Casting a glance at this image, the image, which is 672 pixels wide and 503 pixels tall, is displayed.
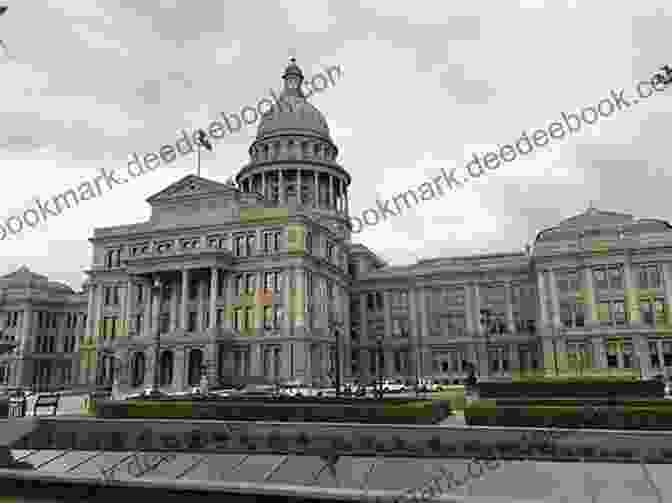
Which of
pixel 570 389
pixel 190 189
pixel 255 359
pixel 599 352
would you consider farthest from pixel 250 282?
pixel 599 352

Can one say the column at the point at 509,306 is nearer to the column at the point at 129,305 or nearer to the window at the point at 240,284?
the window at the point at 240,284

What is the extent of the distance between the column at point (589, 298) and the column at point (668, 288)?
7.55 m

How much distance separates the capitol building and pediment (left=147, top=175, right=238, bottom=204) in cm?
16

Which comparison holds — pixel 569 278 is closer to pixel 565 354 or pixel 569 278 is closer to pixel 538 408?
pixel 565 354

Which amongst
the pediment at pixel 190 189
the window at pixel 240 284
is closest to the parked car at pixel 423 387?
the window at pixel 240 284

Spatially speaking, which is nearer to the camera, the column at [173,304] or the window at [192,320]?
the column at [173,304]

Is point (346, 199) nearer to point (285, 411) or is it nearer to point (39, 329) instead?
point (39, 329)

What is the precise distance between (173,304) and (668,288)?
190 feet

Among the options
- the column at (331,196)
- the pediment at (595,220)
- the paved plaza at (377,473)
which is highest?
the column at (331,196)

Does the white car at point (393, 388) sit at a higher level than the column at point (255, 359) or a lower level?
lower

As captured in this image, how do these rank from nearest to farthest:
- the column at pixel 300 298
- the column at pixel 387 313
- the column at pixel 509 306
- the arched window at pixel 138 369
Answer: the column at pixel 300 298
the arched window at pixel 138 369
the column at pixel 509 306
the column at pixel 387 313

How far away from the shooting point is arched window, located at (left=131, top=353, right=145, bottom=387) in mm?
65750

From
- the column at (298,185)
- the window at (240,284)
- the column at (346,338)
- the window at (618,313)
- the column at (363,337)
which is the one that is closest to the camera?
the window at (240,284)

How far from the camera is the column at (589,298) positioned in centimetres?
6594
